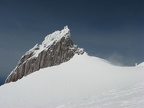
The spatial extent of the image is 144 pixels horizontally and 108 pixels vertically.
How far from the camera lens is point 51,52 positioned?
35812 mm

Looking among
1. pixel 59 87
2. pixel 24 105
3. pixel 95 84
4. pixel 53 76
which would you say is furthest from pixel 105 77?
pixel 24 105

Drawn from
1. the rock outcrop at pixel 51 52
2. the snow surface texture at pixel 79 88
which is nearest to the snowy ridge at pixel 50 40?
the rock outcrop at pixel 51 52

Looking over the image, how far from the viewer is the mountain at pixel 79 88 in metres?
12.0

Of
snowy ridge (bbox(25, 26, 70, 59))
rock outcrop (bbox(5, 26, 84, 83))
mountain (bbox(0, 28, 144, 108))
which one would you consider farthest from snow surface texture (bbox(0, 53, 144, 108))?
snowy ridge (bbox(25, 26, 70, 59))

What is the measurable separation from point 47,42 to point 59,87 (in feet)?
69.9

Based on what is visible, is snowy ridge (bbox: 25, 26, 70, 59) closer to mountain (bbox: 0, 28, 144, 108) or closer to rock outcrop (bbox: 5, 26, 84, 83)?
rock outcrop (bbox: 5, 26, 84, 83)

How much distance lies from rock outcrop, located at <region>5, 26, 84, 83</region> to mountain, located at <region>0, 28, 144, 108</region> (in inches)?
498

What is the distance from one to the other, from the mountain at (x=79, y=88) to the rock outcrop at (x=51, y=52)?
12640mm

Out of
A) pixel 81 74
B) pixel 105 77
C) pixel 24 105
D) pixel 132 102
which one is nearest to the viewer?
pixel 132 102

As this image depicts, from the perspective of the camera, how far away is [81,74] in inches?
718

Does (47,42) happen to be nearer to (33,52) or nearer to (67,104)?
(33,52)

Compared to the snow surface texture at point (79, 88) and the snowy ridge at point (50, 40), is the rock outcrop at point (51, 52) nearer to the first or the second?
the snowy ridge at point (50, 40)

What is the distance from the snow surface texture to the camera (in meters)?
12.0

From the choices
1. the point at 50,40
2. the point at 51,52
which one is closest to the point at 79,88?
the point at 51,52
